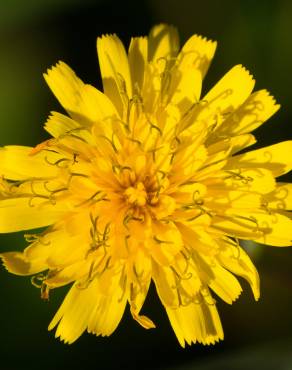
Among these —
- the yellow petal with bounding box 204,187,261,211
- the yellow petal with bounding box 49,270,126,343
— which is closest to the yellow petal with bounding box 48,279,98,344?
the yellow petal with bounding box 49,270,126,343

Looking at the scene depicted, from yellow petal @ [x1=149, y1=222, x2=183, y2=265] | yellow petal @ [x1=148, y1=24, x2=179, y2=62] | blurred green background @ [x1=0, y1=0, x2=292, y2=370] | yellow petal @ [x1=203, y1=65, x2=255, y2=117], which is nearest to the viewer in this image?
yellow petal @ [x1=149, y1=222, x2=183, y2=265]

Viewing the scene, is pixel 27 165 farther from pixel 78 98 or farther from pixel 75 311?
pixel 75 311

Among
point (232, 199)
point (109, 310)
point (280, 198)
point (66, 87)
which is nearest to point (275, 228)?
point (280, 198)

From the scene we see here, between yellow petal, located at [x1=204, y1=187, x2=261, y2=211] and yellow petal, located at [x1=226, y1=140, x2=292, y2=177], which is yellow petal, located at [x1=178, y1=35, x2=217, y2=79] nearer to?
yellow petal, located at [x1=226, y1=140, x2=292, y2=177]

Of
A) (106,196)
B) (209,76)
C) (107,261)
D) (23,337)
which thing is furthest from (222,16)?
(23,337)

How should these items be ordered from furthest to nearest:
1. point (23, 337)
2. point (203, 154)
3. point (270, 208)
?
point (23, 337), point (270, 208), point (203, 154)

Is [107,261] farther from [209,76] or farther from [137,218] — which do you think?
[209,76]
